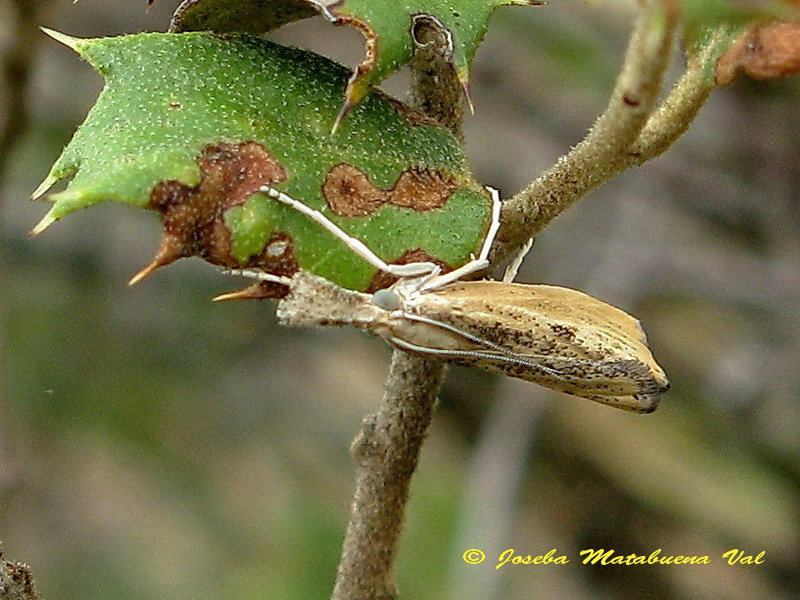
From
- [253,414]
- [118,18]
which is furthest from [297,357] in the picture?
[118,18]

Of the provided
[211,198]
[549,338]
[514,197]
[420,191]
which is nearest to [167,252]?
[211,198]

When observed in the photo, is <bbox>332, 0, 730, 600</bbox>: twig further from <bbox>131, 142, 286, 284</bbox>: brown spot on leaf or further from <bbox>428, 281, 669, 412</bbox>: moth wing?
<bbox>131, 142, 286, 284</bbox>: brown spot on leaf

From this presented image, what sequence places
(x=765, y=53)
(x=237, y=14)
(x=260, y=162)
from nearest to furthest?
1. (x=765, y=53)
2. (x=260, y=162)
3. (x=237, y=14)

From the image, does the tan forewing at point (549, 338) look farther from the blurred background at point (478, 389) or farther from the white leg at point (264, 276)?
the blurred background at point (478, 389)

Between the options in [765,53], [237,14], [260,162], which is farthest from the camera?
[237,14]

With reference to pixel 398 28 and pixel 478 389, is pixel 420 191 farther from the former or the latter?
pixel 478 389

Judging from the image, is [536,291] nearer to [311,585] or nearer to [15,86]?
[15,86]

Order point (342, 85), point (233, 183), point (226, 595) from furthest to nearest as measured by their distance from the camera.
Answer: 1. point (226, 595)
2. point (342, 85)
3. point (233, 183)
